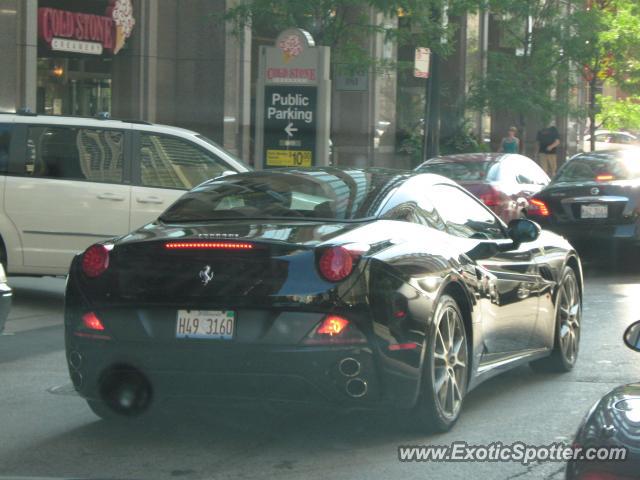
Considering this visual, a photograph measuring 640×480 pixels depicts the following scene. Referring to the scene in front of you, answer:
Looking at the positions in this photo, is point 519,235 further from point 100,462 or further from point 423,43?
point 423,43

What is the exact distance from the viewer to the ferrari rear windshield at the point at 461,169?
16.2m

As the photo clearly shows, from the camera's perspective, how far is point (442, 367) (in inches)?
248

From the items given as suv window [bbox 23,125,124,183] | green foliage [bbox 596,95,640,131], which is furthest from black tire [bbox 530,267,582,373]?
green foliage [bbox 596,95,640,131]

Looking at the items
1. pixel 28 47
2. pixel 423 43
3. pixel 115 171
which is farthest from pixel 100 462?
pixel 28 47

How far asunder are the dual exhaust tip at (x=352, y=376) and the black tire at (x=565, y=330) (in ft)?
9.01

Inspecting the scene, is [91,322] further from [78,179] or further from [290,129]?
[290,129]

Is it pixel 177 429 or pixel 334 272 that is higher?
pixel 334 272

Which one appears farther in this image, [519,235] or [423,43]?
[423,43]

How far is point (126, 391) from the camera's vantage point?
20.4ft

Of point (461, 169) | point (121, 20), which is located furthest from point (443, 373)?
point (121, 20)

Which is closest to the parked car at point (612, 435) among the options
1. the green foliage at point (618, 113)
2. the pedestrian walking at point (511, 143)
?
the pedestrian walking at point (511, 143)

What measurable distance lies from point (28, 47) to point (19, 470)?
54.7 feet

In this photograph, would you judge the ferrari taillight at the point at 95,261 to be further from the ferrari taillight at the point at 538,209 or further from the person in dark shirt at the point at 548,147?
the person in dark shirt at the point at 548,147

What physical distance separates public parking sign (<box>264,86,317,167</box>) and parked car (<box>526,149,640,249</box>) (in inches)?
120
